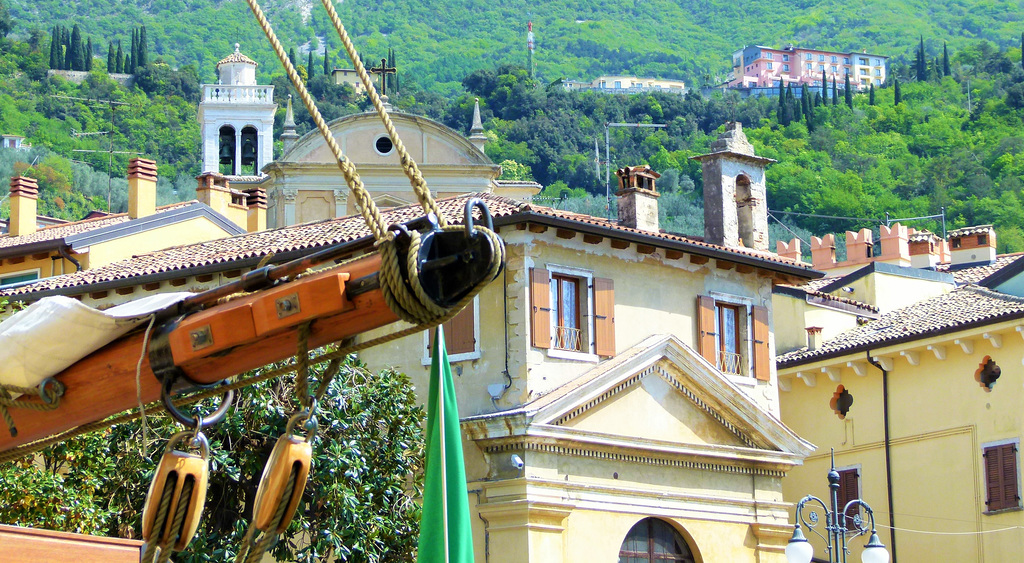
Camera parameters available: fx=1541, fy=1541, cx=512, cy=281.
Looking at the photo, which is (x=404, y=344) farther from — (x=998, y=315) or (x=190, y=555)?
(x=998, y=315)

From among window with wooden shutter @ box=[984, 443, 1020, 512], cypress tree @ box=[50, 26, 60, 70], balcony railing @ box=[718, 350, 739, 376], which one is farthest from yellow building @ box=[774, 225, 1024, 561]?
cypress tree @ box=[50, 26, 60, 70]

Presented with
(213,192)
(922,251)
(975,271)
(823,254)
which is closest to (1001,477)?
(975,271)

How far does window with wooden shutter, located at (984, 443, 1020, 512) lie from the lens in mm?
27969

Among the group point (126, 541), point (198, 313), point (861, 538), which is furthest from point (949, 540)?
point (198, 313)

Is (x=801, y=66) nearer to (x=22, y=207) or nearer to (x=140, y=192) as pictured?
(x=22, y=207)

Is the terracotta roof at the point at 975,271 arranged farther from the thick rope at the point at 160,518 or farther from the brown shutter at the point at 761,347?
the thick rope at the point at 160,518

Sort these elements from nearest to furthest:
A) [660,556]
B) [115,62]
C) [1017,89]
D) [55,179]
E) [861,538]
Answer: [660,556] → [861,538] → [55,179] → [1017,89] → [115,62]

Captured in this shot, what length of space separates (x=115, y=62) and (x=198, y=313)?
123560 mm

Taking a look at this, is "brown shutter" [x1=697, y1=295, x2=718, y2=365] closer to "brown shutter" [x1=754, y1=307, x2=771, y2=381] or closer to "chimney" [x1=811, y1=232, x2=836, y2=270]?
"brown shutter" [x1=754, y1=307, x2=771, y2=381]

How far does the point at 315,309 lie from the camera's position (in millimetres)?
6605

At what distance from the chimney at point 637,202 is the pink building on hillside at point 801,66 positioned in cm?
14223

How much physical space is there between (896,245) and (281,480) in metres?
33.3

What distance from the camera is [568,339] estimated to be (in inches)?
976

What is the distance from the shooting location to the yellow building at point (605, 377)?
23375mm
